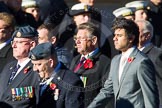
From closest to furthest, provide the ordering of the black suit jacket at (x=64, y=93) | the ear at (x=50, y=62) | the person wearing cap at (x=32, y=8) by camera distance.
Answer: the black suit jacket at (x=64, y=93)
the ear at (x=50, y=62)
the person wearing cap at (x=32, y=8)

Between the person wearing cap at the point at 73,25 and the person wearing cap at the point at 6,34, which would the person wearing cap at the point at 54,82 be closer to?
the person wearing cap at the point at 6,34

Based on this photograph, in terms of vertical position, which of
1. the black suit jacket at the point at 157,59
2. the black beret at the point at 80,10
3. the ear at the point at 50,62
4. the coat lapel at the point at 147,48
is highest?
the ear at the point at 50,62

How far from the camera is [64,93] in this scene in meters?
6.78

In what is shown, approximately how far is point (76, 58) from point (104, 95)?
98 cm

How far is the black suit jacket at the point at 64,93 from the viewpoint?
6.75 metres

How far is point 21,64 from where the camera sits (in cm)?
737

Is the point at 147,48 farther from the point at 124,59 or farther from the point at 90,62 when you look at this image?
the point at 124,59

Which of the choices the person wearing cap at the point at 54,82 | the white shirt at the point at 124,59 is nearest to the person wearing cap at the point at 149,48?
the white shirt at the point at 124,59

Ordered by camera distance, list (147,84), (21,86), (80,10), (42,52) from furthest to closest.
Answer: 1. (80,10)
2. (21,86)
3. (42,52)
4. (147,84)

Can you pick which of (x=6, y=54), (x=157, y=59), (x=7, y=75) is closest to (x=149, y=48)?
(x=157, y=59)

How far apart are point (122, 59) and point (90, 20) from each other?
5.54 ft

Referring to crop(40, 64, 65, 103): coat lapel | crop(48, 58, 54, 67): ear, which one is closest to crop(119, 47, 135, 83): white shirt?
crop(40, 64, 65, 103): coat lapel

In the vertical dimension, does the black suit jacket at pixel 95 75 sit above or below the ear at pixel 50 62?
below

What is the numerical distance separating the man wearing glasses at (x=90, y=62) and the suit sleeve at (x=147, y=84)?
96 centimetres
